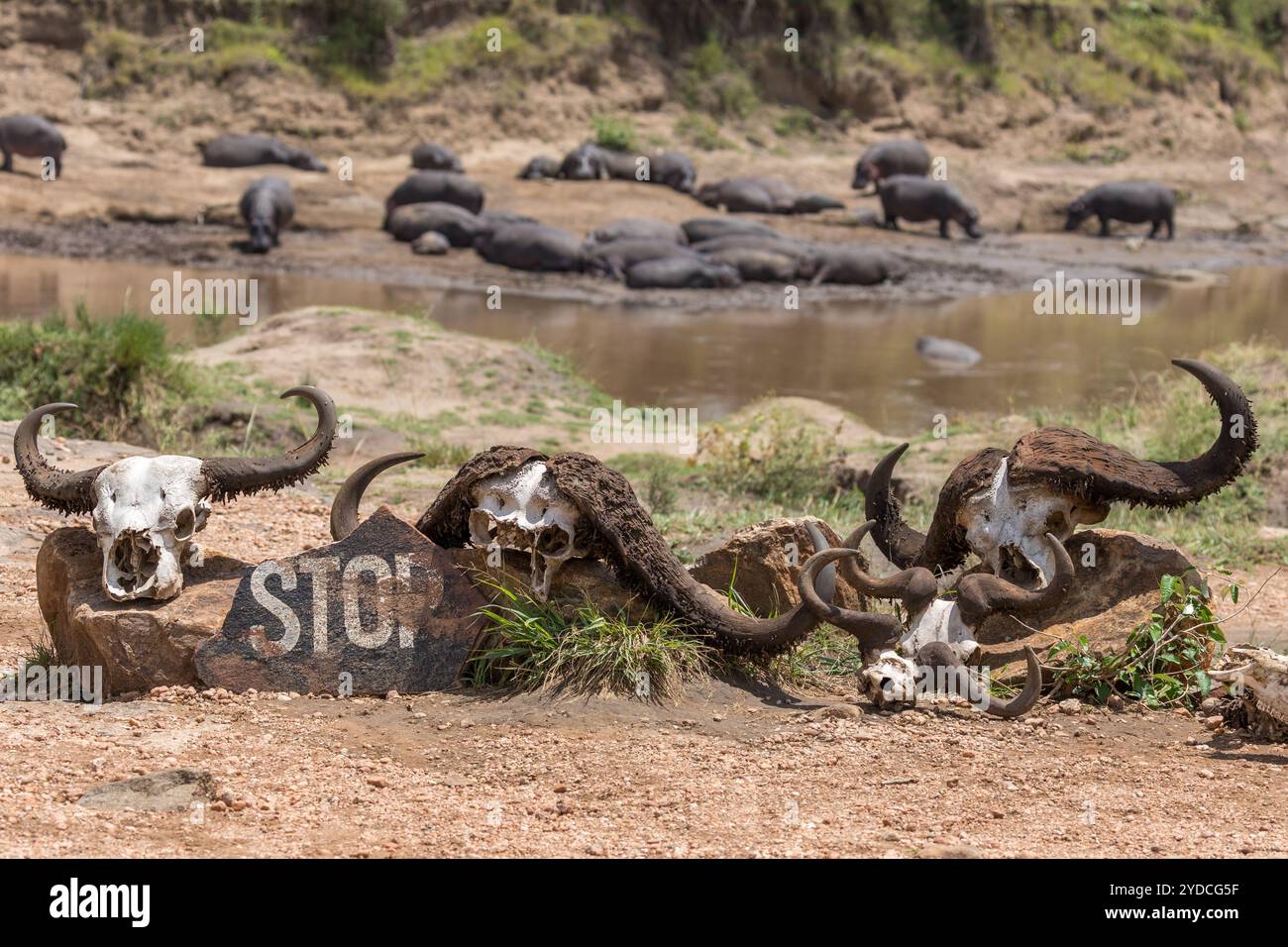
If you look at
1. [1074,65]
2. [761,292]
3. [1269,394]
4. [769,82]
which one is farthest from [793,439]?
[1074,65]

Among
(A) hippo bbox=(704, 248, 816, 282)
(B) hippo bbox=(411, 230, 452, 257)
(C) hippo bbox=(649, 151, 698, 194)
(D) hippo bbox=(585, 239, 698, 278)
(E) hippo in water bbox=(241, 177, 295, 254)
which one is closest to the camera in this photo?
(E) hippo in water bbox=(241, 177, 295, 254)

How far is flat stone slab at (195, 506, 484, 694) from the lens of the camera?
6.10 m

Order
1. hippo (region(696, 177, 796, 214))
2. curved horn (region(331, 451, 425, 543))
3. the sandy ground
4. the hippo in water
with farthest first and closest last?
hippo (region(696, 177, 796, 214))
the hippo in water
curved horn (region(331, 451, 425, 543))
the sandy ground

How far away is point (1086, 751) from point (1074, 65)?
36.2 metres

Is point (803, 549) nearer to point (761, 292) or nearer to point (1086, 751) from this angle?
point (1086, 751)

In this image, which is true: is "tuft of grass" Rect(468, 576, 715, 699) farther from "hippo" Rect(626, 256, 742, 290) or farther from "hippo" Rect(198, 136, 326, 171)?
"hippo" Rect(198, 136, 326, 171)

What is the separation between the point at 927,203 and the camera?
96.1 ft

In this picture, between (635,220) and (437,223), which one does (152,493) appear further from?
(635,220)

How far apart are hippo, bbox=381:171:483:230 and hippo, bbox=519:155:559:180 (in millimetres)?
3097

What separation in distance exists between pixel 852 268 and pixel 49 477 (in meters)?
19.9

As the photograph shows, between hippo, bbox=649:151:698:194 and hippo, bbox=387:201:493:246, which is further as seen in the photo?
hippo, bbox=649:151:698:194

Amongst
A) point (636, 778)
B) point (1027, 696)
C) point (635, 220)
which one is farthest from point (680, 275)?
point (636, 778)

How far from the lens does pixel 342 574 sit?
20.6 ft

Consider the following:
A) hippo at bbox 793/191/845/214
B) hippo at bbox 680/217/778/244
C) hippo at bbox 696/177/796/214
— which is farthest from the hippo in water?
hippo at bbox 793/191/845/214
